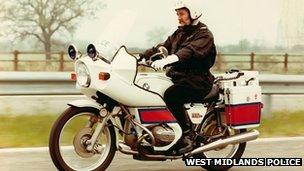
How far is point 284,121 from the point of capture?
30.9 feet

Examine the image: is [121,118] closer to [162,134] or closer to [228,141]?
[162,134]

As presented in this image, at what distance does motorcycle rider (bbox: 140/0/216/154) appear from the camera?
18.2 ft

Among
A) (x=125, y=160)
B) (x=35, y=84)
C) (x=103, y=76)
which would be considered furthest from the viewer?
(x=35, y=84)

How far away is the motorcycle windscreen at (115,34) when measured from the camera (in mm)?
5352

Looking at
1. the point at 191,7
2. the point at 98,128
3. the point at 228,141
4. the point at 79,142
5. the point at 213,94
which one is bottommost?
the point at 228,141

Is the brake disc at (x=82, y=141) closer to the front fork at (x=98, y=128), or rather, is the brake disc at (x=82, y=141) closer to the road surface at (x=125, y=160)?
the front fork at (x=98, y=128)

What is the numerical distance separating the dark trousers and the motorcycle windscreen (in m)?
0.60

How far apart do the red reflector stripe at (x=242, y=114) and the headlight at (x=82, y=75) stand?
4.83 feet

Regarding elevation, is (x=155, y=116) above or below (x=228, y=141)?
above

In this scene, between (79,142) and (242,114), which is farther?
(242,114)

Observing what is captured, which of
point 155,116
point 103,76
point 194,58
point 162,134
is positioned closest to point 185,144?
point 162,134

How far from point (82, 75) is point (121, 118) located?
21.5 inches

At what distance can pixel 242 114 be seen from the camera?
5977 millimetres

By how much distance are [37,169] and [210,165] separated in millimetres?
1629
